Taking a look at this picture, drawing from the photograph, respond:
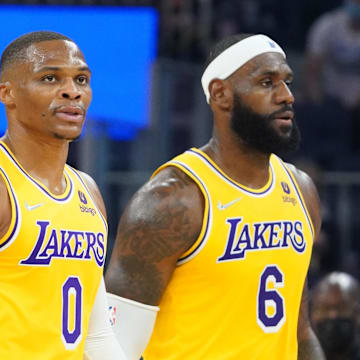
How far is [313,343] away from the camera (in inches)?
194

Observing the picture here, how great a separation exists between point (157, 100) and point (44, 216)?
18.1ft

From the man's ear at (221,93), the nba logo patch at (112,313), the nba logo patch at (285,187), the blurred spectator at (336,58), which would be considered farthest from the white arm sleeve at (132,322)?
the blurred spectator at (336,58)

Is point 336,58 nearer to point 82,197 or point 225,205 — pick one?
point 225,205

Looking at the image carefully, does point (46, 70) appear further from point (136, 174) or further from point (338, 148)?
point (338, 148)

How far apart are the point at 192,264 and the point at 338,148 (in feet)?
16.4

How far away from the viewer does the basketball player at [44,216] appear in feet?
11.8

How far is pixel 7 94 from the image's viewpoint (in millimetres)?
3811

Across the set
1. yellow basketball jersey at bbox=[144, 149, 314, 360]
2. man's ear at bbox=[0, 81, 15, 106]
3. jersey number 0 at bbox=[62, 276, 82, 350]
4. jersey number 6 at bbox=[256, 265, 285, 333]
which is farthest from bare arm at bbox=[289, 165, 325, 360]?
man's ear at bbox=[0, 81, 15, 106]

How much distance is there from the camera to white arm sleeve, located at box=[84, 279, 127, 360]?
4039 millimetres

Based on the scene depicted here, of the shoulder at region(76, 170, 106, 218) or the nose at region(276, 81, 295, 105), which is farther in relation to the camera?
the nose at region(276, 81, 295, 105)

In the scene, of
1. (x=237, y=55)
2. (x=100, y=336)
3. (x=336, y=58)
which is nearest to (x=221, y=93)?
(x=237, y=55)

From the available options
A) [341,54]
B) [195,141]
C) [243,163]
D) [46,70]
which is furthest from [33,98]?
[341,54]

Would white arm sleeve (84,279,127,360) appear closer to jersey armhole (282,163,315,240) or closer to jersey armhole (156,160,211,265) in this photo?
jersey armhole (156,160,211,265)

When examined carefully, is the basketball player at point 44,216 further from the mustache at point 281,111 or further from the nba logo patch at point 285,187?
the nba logo patch at point 285,187
